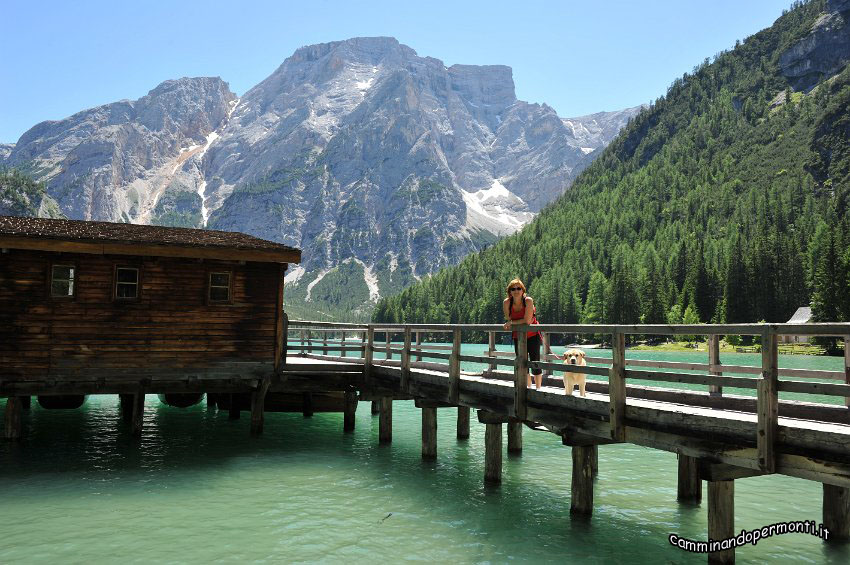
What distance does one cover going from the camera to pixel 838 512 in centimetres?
1198

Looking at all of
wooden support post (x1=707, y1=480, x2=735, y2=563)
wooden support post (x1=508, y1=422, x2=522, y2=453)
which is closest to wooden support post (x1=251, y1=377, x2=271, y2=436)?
wooden support post (x1=508, y1=422, x2=522, y2=453)

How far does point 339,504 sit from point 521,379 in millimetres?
5223

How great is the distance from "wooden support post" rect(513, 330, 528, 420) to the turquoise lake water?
2.36 m

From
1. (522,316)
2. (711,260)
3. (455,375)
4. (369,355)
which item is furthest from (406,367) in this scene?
(711,260)

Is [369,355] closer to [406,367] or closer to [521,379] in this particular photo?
[406,367]

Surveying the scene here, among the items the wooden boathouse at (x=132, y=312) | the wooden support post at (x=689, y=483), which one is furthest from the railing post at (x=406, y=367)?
Answer: the wooden support post at (x=689, y=483)

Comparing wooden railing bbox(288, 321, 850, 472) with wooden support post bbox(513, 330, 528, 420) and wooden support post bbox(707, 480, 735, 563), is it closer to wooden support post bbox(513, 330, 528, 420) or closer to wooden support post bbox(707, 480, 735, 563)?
wooden support post bbox(513, 330, 528, 420)

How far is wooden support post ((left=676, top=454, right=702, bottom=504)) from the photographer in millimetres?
15375

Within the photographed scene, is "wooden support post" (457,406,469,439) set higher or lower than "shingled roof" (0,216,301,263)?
lower

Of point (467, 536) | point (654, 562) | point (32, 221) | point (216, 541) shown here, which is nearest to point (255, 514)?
point (216, 541)

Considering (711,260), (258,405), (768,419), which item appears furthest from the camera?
(711,260)

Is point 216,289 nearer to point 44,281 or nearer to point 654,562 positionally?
point 44,281

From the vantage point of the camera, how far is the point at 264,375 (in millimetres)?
22266

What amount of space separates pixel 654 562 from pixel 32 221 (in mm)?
21642
